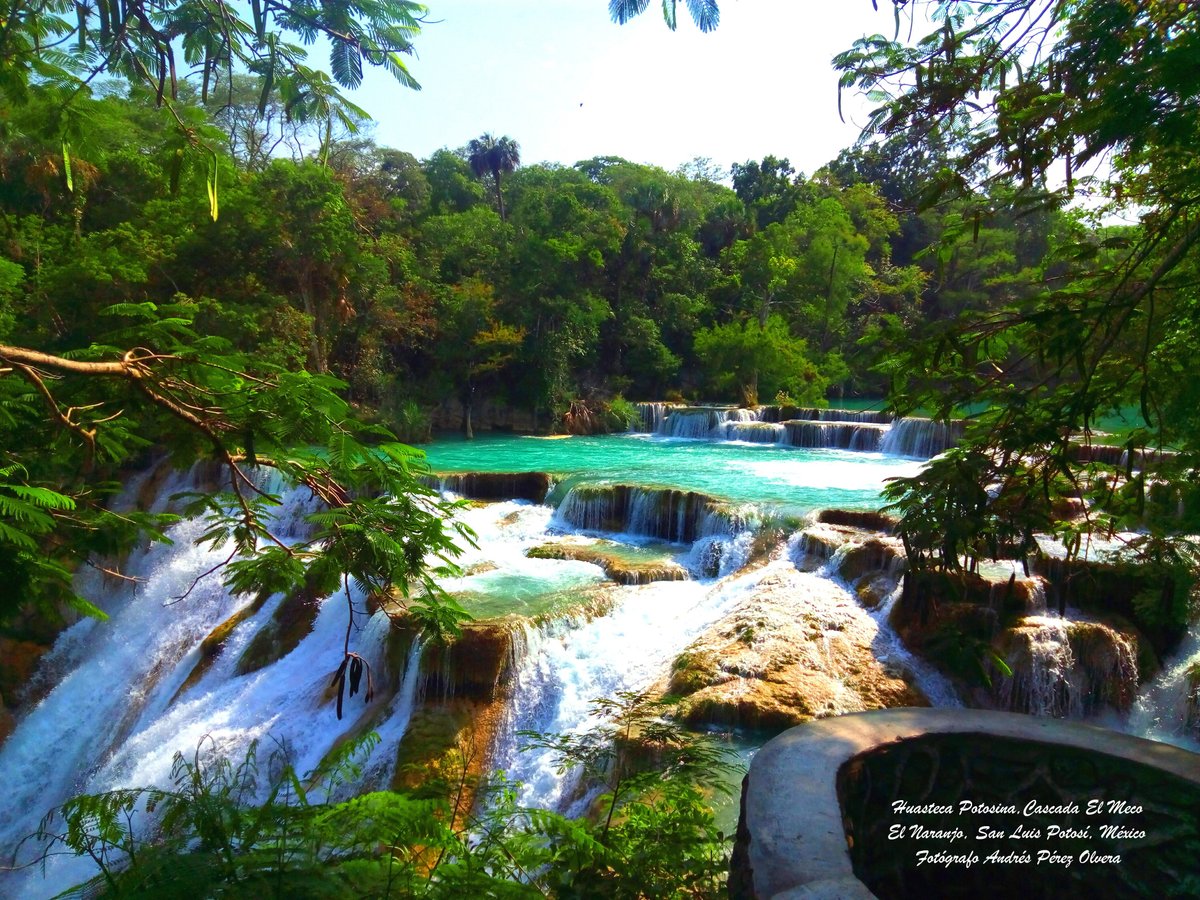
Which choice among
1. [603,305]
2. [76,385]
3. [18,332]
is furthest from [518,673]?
[603,305]

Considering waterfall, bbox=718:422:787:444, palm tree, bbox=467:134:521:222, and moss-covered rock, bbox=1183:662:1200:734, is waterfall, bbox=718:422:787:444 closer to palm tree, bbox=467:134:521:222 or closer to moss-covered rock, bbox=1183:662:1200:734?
moss-covered rock, bbox=1183:662:1200:734

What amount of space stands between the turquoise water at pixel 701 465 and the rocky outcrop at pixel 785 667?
279 cm

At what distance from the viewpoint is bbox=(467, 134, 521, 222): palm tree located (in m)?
36.8

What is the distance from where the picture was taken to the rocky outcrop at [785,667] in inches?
263

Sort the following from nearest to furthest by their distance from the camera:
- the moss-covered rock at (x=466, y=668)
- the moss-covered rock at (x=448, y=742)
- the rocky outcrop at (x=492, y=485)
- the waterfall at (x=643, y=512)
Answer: the moss-covered rock at (x=448, y=742), the moss-covered rock at (x=466, y=668), the waterfall at (x=643, y=512), the rocky outcrop at (x=492, y=485)

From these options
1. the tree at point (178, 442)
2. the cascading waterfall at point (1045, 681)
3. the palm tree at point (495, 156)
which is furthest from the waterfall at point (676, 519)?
the palm tree at point (495, 156)

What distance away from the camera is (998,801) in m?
2.85

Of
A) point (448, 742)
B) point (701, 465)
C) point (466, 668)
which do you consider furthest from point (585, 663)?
point (701, 465)

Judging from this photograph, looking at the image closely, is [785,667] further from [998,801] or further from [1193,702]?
[998,801]

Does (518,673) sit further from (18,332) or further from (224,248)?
(224,248)

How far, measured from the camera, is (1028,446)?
125 inches

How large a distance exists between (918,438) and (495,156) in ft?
91.8

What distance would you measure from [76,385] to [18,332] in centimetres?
1604

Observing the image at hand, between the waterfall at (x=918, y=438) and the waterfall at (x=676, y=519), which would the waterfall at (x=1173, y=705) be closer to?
the waterfall at (x=676, y=519)
